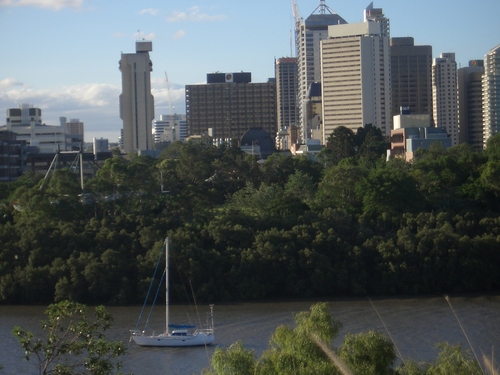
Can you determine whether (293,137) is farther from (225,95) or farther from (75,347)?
(75,347)

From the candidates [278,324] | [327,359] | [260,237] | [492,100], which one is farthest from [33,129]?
[327,359]

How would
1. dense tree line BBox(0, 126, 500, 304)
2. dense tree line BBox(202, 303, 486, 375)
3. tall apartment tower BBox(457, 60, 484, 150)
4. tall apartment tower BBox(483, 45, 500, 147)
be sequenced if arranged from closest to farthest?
dense tree line BBox(202, 303, 486, 375)
dense tree line BBox(0, 126, 500, 304)
tall apartment tower BBox(483, 45, 500, 147)
tall apartment tower BBox(457, 60, 484, 150)

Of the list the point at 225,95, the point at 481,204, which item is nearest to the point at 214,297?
the point at 481,204

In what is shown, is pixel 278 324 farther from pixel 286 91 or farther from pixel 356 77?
pixel 286 91

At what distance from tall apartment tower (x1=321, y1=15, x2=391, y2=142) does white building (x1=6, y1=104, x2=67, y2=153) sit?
2826cm

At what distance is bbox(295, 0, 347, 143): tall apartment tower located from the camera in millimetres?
110688

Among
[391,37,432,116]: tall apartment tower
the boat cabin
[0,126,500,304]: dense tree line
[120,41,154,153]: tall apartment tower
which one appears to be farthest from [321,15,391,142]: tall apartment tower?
the boat cabin

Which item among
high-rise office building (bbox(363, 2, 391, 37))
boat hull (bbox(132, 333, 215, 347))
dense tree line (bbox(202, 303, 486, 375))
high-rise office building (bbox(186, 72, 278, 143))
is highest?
high-rise office building (bbox(363, 2, 391, 37))

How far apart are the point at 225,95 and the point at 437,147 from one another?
2668 inches

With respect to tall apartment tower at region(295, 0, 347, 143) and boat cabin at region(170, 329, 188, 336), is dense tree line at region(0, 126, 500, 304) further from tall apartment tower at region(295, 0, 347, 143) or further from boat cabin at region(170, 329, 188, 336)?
tall apartment tower at region(295, 0, 347, 143)

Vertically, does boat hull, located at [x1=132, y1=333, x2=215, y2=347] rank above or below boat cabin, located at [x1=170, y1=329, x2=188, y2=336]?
below

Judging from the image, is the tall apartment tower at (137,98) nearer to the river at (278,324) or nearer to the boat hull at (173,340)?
the river at (278,324)

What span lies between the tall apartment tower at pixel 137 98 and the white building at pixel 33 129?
7.52 meters

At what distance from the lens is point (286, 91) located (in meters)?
121
